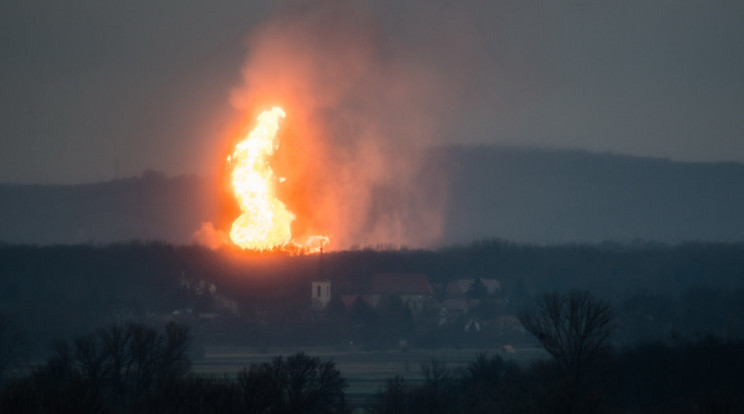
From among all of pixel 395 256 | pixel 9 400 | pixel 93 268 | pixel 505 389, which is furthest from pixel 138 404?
pixel 395 256

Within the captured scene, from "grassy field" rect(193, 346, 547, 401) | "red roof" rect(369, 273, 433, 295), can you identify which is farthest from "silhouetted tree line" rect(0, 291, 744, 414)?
"red roof" rect(369, 273, 433, 295)

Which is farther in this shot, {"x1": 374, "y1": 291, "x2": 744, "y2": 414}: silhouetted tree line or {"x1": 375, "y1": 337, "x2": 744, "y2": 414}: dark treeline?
{"x1": 374, "y1": 291, "x2": 744, "y2": 414}: silhouetted tree line

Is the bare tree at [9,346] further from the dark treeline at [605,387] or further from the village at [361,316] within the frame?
the dark treeline at [605,387]

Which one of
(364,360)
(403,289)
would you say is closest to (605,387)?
(364,360)

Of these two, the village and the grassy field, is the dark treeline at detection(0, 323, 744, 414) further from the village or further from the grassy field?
the village

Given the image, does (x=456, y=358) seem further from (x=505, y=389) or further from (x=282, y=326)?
(x=505, y=389)

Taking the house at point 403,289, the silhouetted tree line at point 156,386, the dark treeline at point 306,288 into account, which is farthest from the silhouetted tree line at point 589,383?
the house at point 403,289
